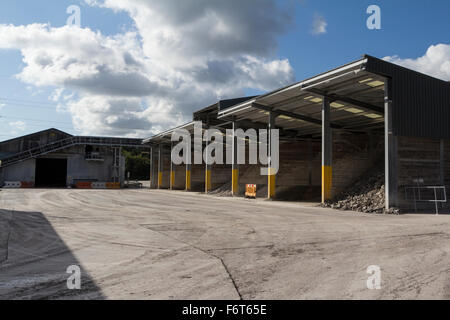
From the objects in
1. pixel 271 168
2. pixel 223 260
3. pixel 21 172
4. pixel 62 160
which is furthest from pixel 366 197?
pixel 62 160

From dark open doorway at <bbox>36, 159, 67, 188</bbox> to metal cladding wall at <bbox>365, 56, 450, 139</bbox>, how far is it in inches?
2115

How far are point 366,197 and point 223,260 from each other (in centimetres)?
1527

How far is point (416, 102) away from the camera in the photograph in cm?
1938

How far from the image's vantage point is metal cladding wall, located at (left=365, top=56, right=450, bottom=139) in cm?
1836

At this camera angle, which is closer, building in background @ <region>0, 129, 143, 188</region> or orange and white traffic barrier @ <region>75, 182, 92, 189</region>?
orange and white traffic barrier @ <region>75, 182, 92, 189</region>

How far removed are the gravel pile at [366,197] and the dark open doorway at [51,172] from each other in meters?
50.2

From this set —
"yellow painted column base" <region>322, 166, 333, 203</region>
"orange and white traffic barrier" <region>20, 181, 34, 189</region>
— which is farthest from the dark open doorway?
"yellow painted column base" <region>322, 166, 333, 203</region>

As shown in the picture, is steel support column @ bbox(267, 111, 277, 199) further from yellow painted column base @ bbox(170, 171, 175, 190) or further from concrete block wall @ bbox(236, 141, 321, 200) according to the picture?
yellow painted column base @ bbox(170, 171, 175, 190)

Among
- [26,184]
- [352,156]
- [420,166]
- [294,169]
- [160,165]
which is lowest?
[26,184]

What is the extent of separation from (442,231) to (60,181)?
59.9 m

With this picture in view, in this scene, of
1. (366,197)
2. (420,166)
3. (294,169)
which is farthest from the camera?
(294,169)

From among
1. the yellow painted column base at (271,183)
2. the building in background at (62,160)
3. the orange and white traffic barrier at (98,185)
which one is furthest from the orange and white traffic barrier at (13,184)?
the yellow painted column base at (271,183)

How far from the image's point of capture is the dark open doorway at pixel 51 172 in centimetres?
5775

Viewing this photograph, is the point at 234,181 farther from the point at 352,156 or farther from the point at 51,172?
the point at 51,172
